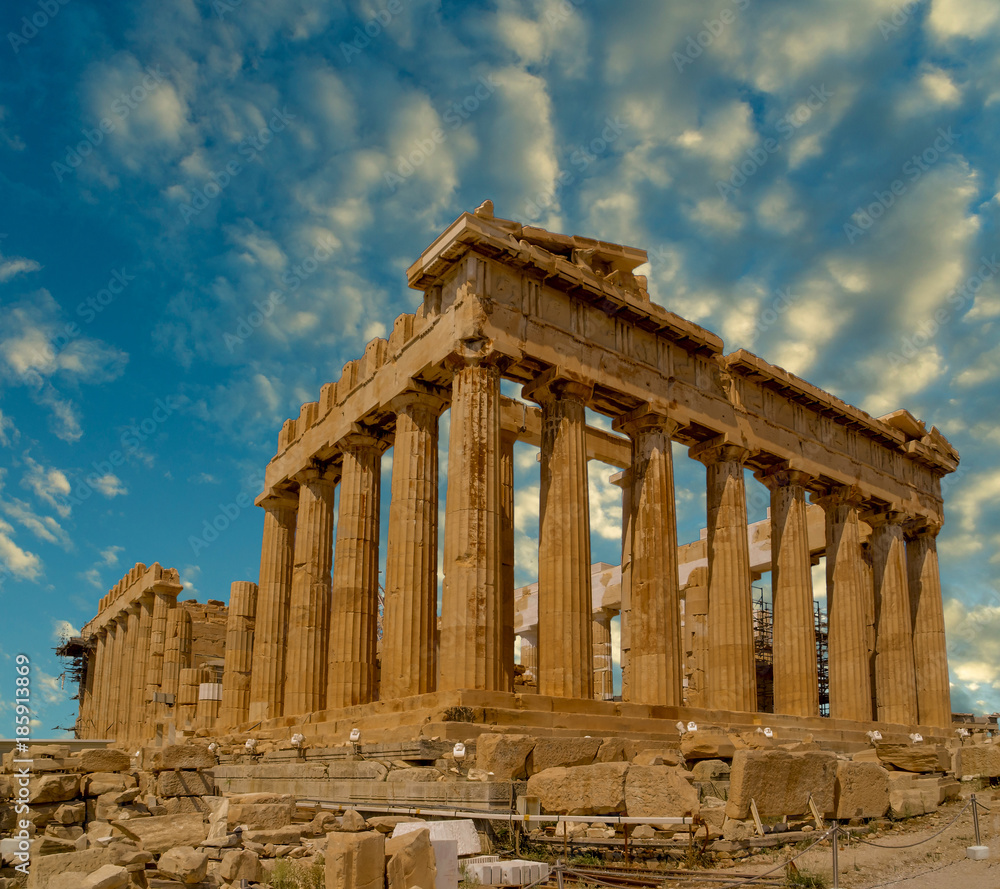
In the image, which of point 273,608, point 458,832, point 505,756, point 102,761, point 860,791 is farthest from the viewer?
point 273,608

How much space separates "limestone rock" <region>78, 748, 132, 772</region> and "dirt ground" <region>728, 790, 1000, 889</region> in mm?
11654

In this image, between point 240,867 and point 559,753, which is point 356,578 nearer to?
point 559,753

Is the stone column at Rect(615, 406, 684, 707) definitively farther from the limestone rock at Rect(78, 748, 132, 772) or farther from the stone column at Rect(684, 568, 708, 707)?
the limestone rock at Rect(78, 748, 132, 772)

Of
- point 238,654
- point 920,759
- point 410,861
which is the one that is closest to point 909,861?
point 920,759

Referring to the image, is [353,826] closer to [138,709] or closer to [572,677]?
[572,677]

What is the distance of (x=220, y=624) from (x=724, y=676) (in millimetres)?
27810

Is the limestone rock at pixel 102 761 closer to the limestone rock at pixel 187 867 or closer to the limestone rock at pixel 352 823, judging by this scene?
the limestone rock at pixel 352 823

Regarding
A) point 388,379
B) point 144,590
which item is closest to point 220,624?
point 144,590

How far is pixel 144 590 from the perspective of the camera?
140 ft

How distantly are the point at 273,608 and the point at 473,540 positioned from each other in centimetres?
1208

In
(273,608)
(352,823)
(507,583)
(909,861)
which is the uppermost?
(507,583)

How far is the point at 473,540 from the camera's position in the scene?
20641 millimetres

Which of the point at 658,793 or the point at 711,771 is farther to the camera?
the point at 711,771

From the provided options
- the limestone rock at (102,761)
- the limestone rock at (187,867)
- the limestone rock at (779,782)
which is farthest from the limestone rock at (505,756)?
the limestone rock at (102,761)
